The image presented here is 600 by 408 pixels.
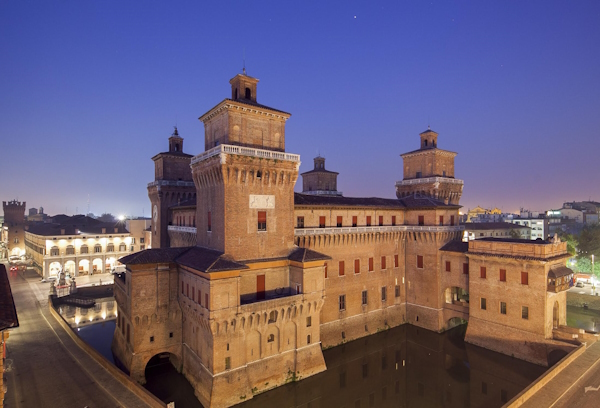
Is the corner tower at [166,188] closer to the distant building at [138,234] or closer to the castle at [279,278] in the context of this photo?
the castle at [279,278]

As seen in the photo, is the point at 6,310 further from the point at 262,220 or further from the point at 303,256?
the point at 303,256

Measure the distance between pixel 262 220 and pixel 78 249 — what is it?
60.6 metres

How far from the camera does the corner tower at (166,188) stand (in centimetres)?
4641

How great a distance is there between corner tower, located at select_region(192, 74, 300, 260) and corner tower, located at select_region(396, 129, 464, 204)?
24.3 metres

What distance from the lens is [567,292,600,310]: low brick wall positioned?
158ft

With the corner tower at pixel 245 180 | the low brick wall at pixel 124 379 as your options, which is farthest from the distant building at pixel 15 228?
the corner tower at pixel 245 180

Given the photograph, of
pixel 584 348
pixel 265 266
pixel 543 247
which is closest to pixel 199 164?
pixel 265 266

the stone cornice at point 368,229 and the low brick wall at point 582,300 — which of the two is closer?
the stone cornice at point 368,229

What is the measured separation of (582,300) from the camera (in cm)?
4981

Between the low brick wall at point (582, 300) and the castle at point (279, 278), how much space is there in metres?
20.3

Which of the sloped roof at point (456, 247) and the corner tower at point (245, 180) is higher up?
the corner tower at point (245, 180)

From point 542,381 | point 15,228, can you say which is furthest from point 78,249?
point 542,381

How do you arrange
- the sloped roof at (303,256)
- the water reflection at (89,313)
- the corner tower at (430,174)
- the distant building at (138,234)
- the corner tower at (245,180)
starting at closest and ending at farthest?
the corner tower at (245,180)
the sloped roof at (303,256)
the water reflection at (89,313)
the corner tower at (430,174)
the distant building at (138,234)

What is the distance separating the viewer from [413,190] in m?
49.1
